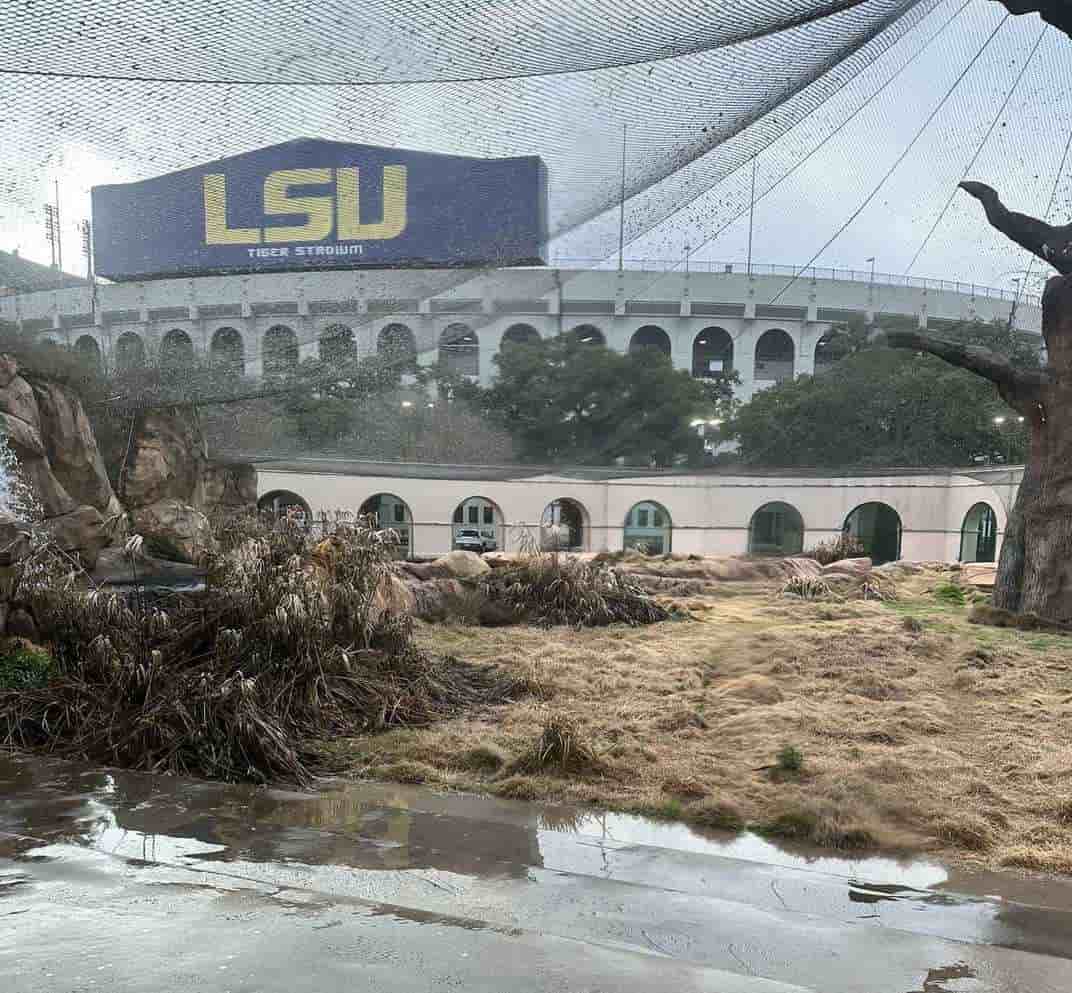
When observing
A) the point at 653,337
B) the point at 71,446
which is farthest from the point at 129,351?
the point at 653,337

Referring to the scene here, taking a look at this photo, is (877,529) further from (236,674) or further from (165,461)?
(236,674)

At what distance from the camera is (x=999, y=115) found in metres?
7.58

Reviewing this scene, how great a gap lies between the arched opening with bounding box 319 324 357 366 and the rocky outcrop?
269 cm

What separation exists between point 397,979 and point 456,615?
722 cm

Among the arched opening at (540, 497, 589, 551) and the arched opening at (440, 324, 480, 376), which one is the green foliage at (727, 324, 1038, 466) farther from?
the arched opening at (440, 324, 480, 376)

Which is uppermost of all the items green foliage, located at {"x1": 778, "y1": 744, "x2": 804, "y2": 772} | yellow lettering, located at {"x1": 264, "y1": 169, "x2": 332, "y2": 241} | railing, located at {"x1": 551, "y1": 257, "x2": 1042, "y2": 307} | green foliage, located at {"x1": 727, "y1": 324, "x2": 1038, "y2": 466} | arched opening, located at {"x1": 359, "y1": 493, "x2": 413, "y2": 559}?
railing, located at {"x1": 551, "y1": 257, "x2": 1042, "y2": 307}

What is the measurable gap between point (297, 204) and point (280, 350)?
4045 millimetres

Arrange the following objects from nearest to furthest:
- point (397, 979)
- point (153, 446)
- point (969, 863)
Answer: point (397, 979)
point (969, 863)
point (153, 446)

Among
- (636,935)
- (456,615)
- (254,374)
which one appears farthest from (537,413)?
(636,935)

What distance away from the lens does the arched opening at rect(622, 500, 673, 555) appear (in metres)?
20.2

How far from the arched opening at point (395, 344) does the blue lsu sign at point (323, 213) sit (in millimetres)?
2573

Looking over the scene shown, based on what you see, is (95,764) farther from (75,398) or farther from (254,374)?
(254,374)

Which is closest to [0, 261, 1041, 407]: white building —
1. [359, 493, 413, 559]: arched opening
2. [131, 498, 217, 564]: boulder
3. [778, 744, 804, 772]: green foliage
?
[131, 498, 217, 564]: boulder

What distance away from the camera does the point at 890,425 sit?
63.5ft
